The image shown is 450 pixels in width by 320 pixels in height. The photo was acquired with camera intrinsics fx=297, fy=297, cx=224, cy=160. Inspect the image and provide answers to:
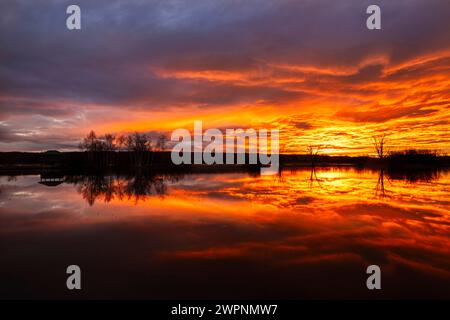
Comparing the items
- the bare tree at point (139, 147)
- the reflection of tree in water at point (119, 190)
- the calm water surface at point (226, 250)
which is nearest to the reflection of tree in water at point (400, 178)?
the calm water surface at point (226, 250)

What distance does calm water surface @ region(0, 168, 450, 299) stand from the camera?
21.8 feet

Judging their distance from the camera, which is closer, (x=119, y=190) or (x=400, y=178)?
(x=119, y=190)

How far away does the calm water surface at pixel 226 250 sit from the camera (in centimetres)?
664

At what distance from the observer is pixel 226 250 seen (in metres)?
9.09

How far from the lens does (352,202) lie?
18.1 m

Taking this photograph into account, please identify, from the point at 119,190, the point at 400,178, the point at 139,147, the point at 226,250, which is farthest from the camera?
the point at 139,147

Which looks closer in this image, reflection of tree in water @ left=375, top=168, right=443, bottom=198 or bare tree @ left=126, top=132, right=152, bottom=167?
reflection of tree in water @ left=375, top=168, right=443, bottom=198

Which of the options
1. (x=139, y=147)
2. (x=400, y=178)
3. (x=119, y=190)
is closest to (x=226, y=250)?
(x=119, y=190)

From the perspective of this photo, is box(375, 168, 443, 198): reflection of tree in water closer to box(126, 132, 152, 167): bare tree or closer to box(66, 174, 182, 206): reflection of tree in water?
box(66, 174, 182, 206): reflection of tree in water

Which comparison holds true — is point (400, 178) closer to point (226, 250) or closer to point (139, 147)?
point (226, 250)

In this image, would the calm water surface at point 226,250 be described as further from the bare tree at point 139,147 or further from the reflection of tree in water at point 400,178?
the bare tree at point 139,147

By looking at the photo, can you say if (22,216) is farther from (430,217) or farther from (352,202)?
(430,217)

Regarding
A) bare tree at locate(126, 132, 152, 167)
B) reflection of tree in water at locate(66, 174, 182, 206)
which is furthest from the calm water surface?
bare tree at locate(126, 132, 152, 167)
